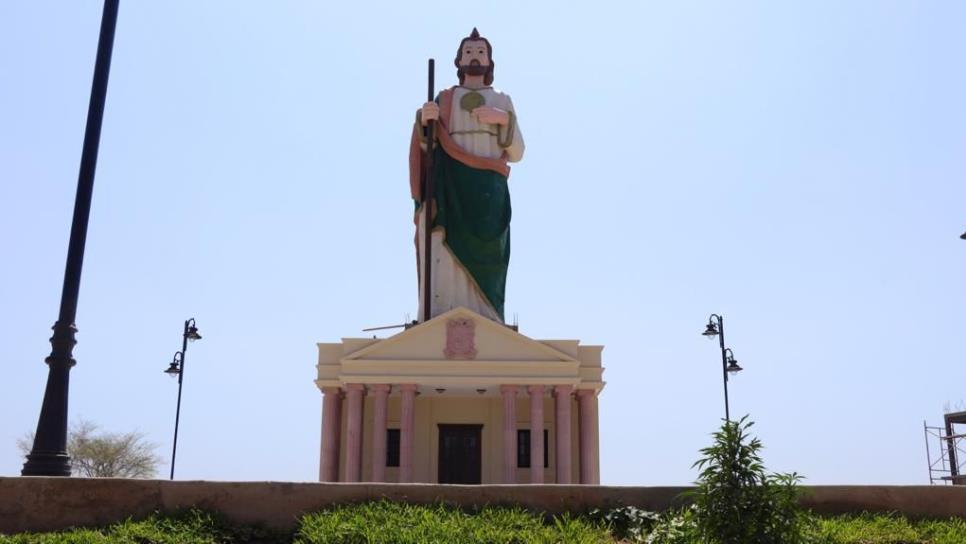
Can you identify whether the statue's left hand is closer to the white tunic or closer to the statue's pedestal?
the white tunic

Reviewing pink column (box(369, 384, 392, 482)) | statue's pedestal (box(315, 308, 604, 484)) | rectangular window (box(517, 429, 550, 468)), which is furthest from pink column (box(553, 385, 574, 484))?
pink column (box(369, 384, 392, 482))

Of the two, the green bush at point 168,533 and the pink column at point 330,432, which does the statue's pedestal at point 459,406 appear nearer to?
the pink column at point 330,432

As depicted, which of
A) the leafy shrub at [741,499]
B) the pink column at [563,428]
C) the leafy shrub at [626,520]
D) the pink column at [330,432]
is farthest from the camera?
the pink column at [330,432]

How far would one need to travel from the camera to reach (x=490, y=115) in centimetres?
3612

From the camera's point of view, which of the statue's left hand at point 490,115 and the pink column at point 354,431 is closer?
the pink column at point 354,431

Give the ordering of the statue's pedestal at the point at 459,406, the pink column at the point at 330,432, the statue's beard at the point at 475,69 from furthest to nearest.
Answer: the statue's beard at the point at 475,69
the pink column at the point at 330,432
the statue's pedestal at the point at 459,406

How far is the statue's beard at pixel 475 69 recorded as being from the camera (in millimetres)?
37906

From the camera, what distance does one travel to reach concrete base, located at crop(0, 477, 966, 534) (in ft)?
39.1

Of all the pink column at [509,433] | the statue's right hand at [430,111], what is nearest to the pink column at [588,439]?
the pink column at [509,433]

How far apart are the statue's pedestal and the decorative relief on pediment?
33mm

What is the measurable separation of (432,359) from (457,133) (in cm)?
1008

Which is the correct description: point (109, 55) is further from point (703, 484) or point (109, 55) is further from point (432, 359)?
point (432, 359)

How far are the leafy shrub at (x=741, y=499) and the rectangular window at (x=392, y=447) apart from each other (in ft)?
77.5

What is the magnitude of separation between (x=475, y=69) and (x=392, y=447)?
15.4 m
